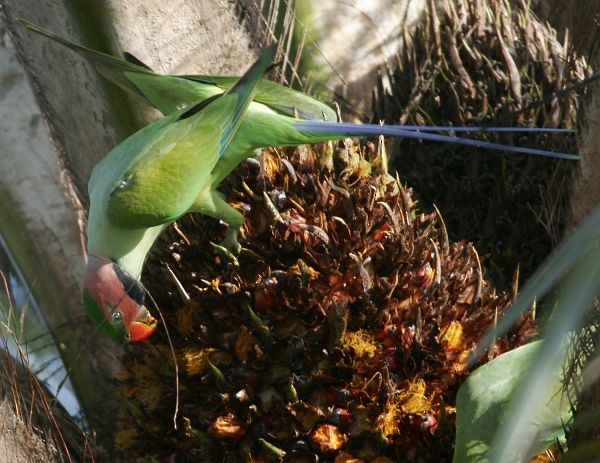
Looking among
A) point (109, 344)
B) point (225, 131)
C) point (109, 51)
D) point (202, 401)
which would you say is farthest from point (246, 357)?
point (109, 344)

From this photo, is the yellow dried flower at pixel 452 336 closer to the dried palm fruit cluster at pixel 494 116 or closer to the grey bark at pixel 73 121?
the dried palm fruit cluster at pixel 494 116

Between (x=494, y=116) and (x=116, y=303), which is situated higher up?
(x=494, y=116)

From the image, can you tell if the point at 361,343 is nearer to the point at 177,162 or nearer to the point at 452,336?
the point at 452,336

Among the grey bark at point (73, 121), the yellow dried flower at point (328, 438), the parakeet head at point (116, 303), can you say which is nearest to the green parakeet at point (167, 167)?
the parakeet head at point (116, 303)

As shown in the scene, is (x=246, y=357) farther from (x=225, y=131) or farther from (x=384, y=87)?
(x=384, y=87)

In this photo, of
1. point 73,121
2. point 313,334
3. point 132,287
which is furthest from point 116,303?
point 73,121

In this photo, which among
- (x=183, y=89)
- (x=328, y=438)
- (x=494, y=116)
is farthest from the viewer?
(x=494, y=116)

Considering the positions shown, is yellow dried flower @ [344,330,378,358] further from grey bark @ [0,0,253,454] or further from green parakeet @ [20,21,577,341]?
grey bark @ [0,0,253,454]
